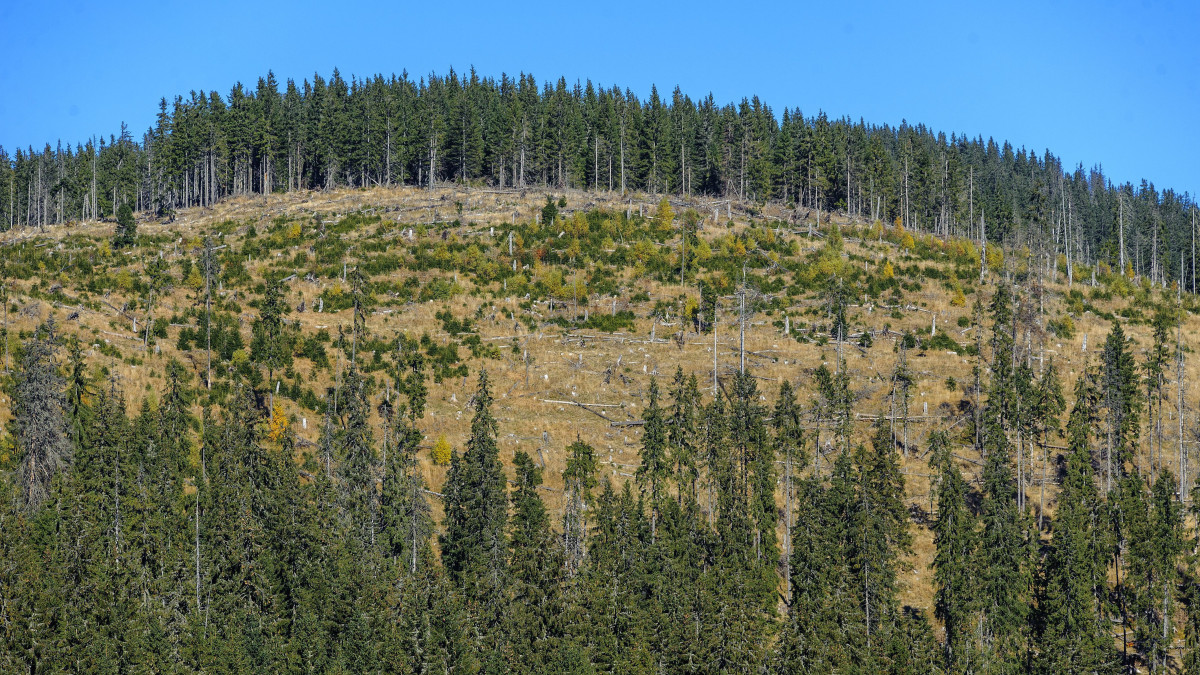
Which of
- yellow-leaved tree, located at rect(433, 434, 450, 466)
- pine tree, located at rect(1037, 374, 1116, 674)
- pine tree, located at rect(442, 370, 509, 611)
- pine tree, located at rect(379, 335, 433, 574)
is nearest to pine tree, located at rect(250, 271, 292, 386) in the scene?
yellow-leaved tree, located at rect(433, 434, 450, 466)

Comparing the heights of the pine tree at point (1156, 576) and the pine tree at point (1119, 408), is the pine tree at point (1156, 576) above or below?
below

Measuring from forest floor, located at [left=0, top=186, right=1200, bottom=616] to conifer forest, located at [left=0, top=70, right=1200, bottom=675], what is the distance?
40 centimetres

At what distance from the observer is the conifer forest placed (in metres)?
47.3

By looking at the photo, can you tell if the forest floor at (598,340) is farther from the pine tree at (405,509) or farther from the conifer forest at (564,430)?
the pine tree at (405,509)

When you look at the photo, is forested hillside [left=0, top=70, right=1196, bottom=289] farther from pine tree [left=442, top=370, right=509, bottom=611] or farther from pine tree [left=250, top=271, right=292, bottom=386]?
pine tree [left=442, top=370, right=509, bottom=611]

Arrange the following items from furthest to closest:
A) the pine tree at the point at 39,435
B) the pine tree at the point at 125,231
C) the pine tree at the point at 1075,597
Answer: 1. the pine tree at the point at 125,231
2. the pine tree at the point at 39,435
3. the pine tree at the point at 1075,597

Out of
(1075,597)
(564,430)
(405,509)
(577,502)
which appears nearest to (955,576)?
(1075,597)

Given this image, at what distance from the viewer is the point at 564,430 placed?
7200 centimetres

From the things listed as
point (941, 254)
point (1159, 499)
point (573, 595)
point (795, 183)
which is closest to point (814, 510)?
point (573, 595)

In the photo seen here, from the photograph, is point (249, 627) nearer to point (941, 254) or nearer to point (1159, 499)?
point (1159, 499)

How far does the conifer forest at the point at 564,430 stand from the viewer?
47.3 meters

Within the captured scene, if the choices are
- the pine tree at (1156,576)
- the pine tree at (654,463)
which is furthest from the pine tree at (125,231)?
the pine tree at (1156,576)

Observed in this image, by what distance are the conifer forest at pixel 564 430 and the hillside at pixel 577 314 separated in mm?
401

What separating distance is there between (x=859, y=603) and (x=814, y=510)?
5.23 metres
